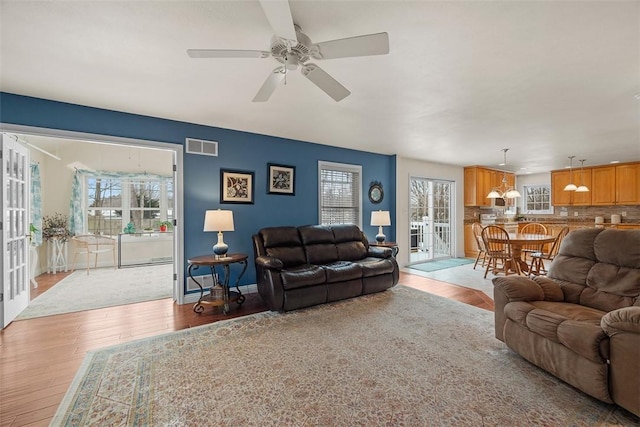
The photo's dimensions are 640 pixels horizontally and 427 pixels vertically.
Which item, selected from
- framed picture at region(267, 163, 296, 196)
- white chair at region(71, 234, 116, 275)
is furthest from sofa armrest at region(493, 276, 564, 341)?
white chair at region(71, 234, 116, 275)

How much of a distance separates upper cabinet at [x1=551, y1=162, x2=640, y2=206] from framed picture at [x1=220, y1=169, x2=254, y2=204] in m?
8.37

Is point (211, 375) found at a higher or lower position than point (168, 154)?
lower

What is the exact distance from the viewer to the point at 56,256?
5555 mm

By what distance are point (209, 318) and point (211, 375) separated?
1.22 metres

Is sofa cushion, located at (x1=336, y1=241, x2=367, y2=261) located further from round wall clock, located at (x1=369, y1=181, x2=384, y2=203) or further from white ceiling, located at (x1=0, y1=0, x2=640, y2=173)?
white ceiling, located at (x1=0, y1=0, x2=640, y2=173)

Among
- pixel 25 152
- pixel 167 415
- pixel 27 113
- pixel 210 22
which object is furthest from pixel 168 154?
pixel 167 415

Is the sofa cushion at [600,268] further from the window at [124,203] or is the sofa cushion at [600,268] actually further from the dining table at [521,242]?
the window at [124,203]

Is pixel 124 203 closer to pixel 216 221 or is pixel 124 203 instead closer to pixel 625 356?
pixel 216 221

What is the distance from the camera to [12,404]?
1.77m

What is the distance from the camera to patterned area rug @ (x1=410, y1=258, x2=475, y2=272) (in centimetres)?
586

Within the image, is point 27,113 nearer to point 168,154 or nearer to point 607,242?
point 168,154

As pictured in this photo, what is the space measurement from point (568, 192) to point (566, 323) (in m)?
7.56

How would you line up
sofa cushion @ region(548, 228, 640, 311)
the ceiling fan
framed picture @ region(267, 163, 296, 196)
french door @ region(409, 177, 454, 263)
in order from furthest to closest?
french door @ region(409, 177, 454, 263) → framed picture @ region(267, 163, 296, 196) → sofa cushion @ region(548, 228, 640, 311) → the ceiling fan

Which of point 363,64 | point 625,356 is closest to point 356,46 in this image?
point 363,64
